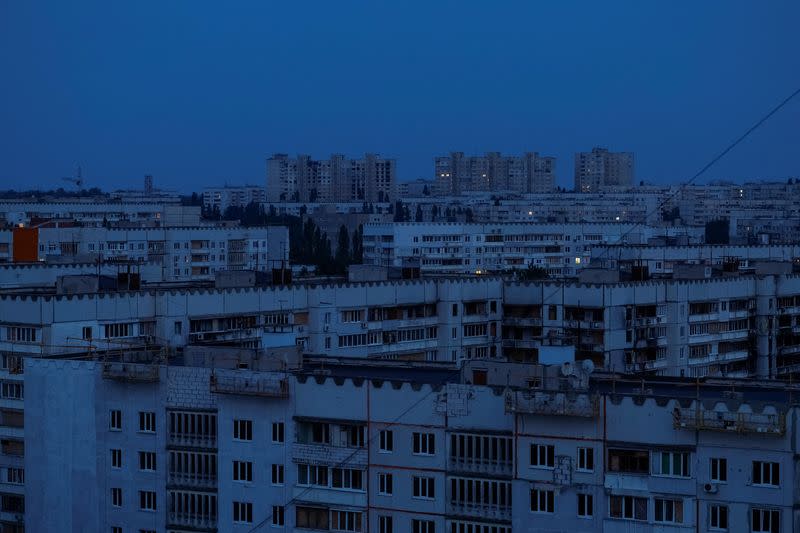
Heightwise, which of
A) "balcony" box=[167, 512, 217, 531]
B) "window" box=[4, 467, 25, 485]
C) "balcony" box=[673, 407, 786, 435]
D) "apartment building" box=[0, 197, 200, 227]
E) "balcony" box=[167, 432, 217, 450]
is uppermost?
"apartment building" box=[0, 197, 200, 227]

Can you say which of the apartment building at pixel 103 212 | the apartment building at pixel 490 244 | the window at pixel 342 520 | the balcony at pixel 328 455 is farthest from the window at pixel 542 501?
the apartment building at pixel 103 212

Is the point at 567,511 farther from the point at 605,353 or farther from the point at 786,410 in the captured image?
the point at 605,353

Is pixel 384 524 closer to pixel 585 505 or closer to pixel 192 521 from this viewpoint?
pixel 585 505

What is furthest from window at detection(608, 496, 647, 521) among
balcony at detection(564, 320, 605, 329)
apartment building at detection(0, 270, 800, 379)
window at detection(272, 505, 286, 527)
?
balcony at detection(564, 320, 605, 329)

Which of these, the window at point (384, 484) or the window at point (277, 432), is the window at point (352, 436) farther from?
the window at point (277, 432)

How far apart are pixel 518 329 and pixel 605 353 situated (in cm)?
221

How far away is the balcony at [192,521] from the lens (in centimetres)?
1537

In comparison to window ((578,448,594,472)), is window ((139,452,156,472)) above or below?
below

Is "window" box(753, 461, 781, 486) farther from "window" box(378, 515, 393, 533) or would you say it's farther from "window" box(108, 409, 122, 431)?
"window" box(108, 409, 122, 431)

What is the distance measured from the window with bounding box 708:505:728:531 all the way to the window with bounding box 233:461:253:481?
15.5ft

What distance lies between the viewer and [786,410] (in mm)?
12367

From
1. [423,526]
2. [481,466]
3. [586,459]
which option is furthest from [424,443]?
[586,459]

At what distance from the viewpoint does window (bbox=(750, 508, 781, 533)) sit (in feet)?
41.1

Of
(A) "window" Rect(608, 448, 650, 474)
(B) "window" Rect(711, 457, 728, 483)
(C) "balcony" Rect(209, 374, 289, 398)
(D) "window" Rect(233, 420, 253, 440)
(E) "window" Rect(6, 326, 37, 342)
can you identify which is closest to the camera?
(B) "window" Rect(711, 457, 728, 483)
